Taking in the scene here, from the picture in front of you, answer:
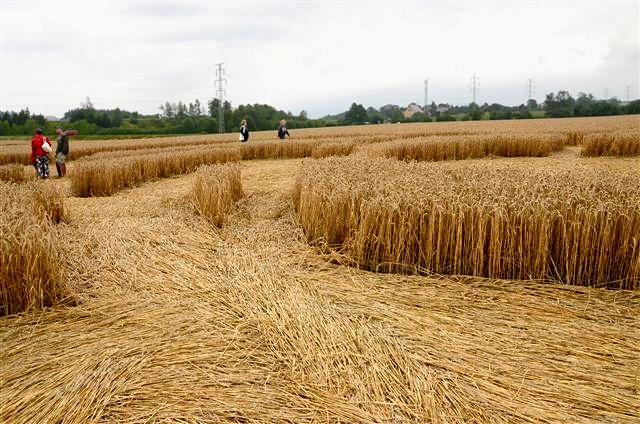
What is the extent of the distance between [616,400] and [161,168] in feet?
39.3

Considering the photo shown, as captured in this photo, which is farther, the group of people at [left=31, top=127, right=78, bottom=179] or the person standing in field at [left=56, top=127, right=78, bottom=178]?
the person standing in field at [left=56, top=127, right=78, bottom=178]

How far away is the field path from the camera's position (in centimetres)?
217

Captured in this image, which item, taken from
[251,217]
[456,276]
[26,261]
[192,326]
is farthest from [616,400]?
[251,217]

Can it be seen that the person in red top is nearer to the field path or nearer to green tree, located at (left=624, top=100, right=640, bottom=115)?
the field path

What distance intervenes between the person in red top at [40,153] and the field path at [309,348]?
10022mm

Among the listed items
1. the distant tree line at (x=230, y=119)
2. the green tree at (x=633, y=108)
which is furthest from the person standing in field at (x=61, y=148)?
the green tree at (x=633, y=108)

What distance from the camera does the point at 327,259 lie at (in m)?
4.38

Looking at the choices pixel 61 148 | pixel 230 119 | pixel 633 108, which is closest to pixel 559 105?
pixel 633 108

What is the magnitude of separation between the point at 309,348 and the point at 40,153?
12996mm

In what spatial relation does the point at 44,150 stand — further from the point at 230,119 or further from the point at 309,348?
the point at 230,119

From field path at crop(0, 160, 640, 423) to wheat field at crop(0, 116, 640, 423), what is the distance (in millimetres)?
13

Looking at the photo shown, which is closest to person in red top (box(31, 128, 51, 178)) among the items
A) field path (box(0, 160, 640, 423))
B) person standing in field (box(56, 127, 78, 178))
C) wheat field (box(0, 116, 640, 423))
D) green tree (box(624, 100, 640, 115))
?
person standing in field (box(56, 127, 78, 178))

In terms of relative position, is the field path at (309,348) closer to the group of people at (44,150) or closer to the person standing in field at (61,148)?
the group of people at (44,150)

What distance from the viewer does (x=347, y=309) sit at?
316 cm
